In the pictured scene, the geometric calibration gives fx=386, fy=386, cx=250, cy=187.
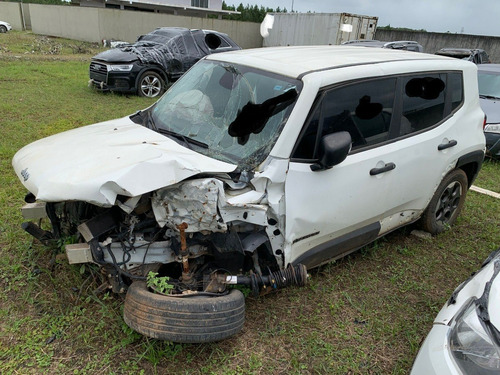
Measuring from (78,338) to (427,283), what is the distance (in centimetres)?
290

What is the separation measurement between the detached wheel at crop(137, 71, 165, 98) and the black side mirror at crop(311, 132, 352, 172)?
26.4ft

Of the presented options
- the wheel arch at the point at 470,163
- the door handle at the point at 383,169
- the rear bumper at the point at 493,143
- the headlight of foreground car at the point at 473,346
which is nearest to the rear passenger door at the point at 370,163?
the door handle at the point at 383,169

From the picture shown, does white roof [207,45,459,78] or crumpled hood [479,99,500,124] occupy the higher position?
white roof [207,45,459,78]

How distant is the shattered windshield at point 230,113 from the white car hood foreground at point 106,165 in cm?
17

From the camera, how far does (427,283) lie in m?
3.47

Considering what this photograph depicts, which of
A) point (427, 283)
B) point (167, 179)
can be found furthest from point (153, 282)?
point (427, 283)

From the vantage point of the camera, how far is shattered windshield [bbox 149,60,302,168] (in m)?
2.74

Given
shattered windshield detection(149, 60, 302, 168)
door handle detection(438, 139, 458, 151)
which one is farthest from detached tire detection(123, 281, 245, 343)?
door handle detection(438, 139, 458, 151)

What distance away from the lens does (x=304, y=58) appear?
10.3ft

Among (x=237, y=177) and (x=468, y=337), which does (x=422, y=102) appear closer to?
(x=237, y=177)

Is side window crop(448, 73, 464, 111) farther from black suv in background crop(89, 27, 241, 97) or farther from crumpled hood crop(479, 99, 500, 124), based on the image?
black suv in background crop(89, 27, 241, 97)

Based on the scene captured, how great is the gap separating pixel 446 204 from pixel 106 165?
352cm

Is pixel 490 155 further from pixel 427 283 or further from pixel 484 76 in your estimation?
pixel 427 283

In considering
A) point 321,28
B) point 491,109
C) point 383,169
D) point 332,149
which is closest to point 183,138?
point 332,149
